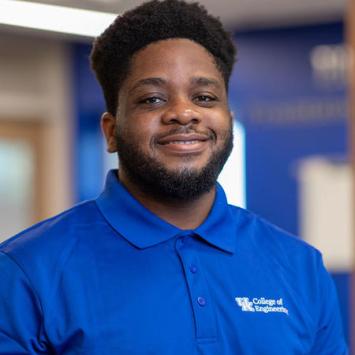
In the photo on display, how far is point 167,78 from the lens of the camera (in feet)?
3.97

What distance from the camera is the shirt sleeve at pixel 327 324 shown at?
1305 mm

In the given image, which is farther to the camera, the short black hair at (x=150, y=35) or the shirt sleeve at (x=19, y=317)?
the short black hair at (x=150, y=35)

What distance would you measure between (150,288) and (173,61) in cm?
33

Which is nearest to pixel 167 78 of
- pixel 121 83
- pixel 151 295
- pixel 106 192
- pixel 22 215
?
pixel 121 83

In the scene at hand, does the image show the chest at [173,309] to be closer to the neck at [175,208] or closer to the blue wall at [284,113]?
the neck at [175,208]

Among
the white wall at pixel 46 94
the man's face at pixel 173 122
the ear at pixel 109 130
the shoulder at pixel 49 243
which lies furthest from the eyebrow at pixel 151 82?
the white wall at pixel 46 94

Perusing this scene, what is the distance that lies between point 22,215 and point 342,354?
4.80 m

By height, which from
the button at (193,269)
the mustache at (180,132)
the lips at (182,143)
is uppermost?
the mustache at (180,132)

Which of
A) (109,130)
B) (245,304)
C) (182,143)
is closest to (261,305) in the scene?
(245,304)

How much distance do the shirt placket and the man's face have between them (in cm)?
8

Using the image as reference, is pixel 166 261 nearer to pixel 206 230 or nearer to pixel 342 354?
pixel 206 230

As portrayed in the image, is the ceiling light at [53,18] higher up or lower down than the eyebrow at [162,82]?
higher up

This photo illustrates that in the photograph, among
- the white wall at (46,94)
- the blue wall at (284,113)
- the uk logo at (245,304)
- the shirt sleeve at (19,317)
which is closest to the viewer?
the shirt sleeve at (19,317)

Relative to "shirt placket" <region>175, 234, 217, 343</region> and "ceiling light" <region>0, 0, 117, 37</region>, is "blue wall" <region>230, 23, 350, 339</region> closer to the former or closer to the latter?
"ceiling light" <region>0, 0, 117, 37</region>
